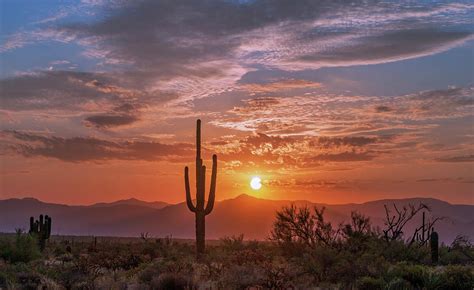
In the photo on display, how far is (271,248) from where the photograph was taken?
106 feet

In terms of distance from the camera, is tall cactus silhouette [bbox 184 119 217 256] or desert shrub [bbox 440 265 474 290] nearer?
desert shrub [bbox 440 265 474 290]

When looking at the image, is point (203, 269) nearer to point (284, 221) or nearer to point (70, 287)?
point (70, 287)

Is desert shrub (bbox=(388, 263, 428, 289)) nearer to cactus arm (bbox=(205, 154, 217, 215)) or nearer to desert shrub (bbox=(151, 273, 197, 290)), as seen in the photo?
desert shrub (bbox=(151, 273, 197, 290))

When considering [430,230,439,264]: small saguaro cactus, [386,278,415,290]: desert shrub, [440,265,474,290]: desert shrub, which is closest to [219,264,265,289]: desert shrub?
[386,278,415,290]: desert shrub

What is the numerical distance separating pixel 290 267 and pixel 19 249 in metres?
14.8

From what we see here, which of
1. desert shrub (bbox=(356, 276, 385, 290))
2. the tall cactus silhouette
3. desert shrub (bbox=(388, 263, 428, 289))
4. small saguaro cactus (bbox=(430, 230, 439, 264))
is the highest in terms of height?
the tall cactus silhouette

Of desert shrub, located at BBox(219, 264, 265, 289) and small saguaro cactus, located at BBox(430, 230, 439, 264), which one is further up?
small saguaro cactus, located at BBox(430, 230, 439, 264)

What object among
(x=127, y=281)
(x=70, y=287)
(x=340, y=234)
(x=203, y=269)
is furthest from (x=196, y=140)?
(x=70, y=287)

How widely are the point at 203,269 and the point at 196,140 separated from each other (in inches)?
483

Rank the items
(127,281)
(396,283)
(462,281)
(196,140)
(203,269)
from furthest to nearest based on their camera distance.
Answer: (196,140) → (203,269) → (127,281) → (462,281) → (396,283)

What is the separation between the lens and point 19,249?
3050cm

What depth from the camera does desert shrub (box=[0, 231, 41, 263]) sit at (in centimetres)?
3000

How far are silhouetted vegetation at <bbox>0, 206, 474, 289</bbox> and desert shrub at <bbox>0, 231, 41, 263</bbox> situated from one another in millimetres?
45

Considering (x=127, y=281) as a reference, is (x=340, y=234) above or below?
above
